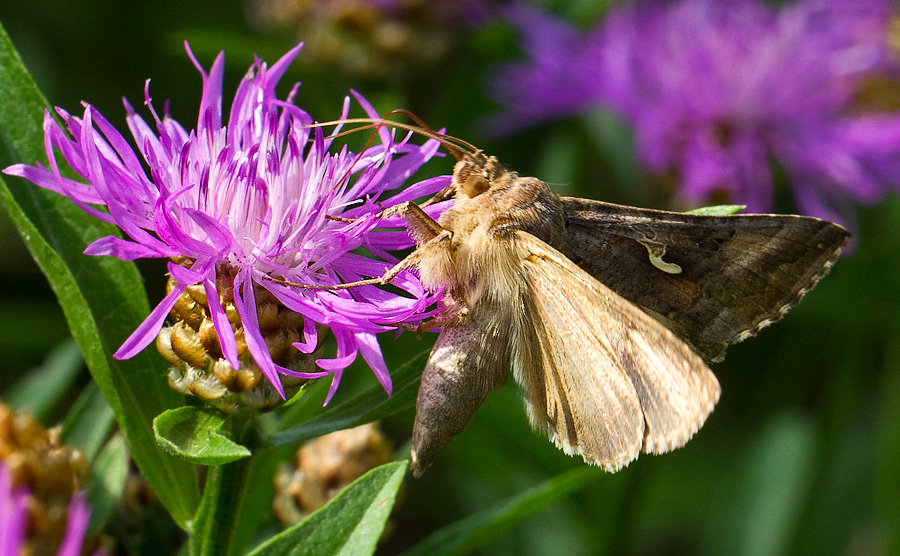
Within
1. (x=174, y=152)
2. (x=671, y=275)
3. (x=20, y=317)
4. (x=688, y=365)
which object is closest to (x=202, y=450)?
(x=174, y=152)

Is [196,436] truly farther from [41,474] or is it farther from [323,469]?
[323,469]

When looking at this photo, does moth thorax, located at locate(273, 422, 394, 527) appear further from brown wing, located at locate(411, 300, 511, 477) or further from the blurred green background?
the blurred green background

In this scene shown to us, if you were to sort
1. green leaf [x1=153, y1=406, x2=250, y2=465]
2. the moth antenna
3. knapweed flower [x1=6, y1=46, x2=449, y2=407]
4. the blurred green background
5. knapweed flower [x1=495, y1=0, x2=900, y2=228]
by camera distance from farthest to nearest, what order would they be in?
1. knapweed flower [x1=495, y1=0, x2=900, y2=228]
2. the blurred green background
3. the moth antenna
4. knapweed flower [x1=6, y1=46, x2=449, y2=407]
5. green leaf [x1=153, y1=406, x2=250, y2=465]

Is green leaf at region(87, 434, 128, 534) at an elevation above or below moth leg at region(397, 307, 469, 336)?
below

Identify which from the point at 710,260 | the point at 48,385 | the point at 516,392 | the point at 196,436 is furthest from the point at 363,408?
the point at 516,392

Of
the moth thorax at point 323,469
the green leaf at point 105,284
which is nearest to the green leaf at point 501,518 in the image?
the moth thorax at point 323,469

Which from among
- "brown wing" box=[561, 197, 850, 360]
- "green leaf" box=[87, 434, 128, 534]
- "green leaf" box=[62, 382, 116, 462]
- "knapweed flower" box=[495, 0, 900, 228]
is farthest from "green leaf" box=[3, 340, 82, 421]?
"knapweed flower" box=[495, 0, 900, 228]

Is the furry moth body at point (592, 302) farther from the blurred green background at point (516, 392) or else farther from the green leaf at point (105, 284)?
the blurred green background at point (516, 392)
